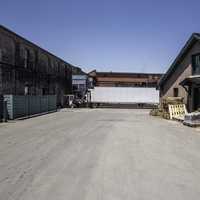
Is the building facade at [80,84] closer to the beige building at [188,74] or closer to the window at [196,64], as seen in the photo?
the beige building at [188,74]

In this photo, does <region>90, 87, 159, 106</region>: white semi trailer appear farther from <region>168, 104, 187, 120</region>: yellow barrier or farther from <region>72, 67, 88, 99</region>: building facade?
<region>168, 104, 187, 120</region>: yellow barrier

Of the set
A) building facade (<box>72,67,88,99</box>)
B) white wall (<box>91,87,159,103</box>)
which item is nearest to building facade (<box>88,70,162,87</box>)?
building facade (<box>72,67,88,99</box>)

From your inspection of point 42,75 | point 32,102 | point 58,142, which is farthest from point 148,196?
point 42,75

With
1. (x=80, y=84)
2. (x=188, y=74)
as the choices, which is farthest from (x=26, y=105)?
(x=80, y=84)

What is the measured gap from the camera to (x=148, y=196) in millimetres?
5090

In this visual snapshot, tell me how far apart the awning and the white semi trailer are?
20975 millimetres

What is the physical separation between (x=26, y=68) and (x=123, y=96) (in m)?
20.2

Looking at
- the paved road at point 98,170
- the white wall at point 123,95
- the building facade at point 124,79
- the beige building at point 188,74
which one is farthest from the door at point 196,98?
the building facade at point 124,79

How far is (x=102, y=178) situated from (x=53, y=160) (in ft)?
7.09

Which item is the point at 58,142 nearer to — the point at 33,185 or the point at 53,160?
the point at 53,160

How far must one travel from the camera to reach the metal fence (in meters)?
20.7

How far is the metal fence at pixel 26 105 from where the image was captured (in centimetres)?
2069

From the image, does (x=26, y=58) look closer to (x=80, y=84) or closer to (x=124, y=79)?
(x=80, y=84)

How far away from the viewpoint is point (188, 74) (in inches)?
984
